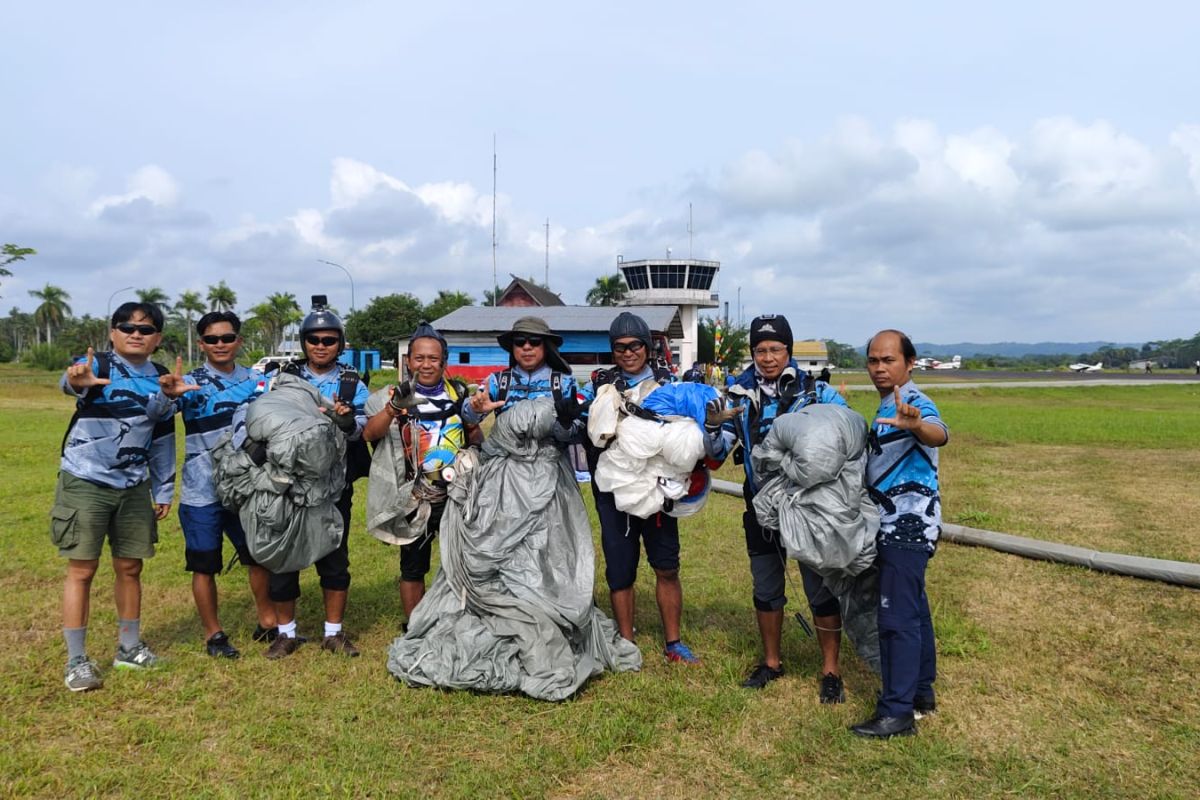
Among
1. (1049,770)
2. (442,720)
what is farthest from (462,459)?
(1049,770)

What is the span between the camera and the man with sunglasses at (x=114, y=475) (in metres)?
4.23

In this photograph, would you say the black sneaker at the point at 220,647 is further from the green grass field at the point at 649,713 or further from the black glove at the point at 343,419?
the black glove at the point at 343,419

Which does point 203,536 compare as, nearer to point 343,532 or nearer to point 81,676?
point 343,532

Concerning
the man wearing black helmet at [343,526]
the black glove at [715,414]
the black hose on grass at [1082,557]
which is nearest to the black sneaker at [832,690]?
the black glove at [715,414]

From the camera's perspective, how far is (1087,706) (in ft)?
13.5

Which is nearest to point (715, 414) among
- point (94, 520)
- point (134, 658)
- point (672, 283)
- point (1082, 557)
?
point (94, 520)

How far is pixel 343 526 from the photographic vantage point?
486 centimetres

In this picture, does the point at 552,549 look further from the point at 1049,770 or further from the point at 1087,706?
the point at 1087,706

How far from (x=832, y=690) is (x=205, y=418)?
3942 millimetres

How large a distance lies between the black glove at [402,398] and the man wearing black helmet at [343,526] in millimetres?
319

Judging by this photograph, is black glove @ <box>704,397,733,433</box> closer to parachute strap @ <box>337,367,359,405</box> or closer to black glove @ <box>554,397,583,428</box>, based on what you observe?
black glove @ <box>554,397,583,428</box>

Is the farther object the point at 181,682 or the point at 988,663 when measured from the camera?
the point at 988,663

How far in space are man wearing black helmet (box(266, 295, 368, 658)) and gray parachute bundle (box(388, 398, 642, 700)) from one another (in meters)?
0.58

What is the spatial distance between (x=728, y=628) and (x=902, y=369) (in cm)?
232
